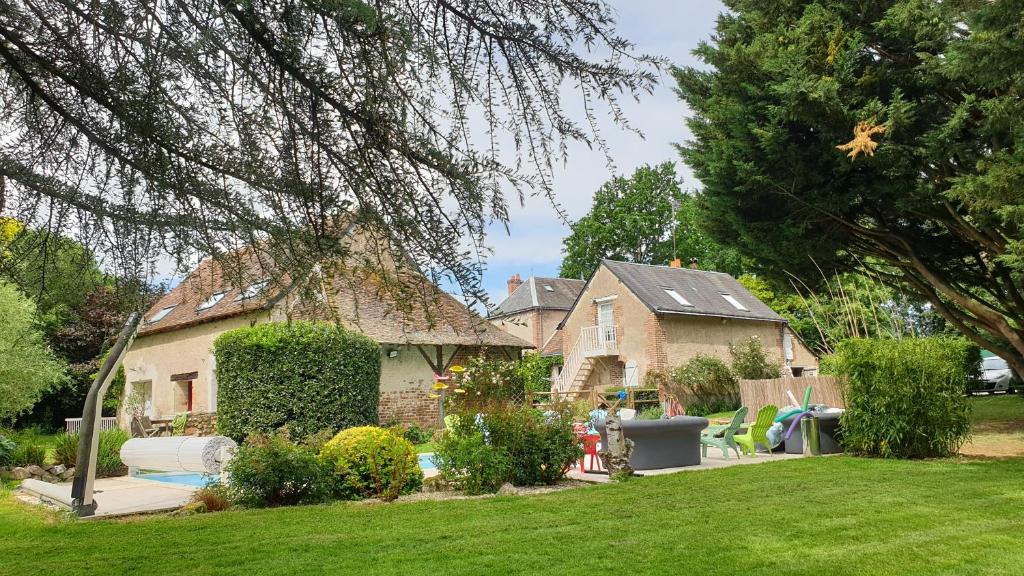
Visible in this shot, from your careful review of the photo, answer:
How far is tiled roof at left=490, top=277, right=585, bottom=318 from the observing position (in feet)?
120

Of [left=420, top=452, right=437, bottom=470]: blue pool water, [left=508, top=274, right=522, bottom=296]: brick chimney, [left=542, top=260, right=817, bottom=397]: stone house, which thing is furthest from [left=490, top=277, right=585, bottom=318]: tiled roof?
[left=420, top=452, right=437, bottom=470]: blue pool water

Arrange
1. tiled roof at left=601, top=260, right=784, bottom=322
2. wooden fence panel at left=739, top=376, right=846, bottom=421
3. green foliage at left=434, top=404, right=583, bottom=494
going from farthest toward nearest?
tiled roof at left=601, top=260, right=784, bottom=322, wooden fence panel at left=739, top=376, right=846, bottom=421, green foliage at left=434, top=404, right=583, bottom=494

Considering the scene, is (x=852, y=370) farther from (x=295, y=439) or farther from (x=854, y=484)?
(x=295, y=439)

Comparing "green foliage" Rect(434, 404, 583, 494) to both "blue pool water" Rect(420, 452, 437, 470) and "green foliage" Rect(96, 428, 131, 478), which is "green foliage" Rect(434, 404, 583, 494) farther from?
"green foliage" Rect(96, 428, 131, 478)

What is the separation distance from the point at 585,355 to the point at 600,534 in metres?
20.6

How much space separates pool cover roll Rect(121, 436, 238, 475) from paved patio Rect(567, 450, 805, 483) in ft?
15.8

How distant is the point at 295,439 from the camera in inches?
500

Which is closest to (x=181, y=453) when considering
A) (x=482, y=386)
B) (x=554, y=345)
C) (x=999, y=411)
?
(x=482, y=386)

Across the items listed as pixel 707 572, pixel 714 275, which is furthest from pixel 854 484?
pixel 714 275

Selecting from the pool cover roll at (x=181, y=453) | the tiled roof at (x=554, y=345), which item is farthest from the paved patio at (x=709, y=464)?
the tiled roof at (x=554, y=345)

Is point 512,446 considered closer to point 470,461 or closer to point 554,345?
point 470,461

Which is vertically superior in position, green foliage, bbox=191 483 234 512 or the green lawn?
green foliage, bbox=191 483 234 512

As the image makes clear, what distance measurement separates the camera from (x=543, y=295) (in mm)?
37562

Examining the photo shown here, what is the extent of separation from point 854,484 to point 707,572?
14.4 feet
